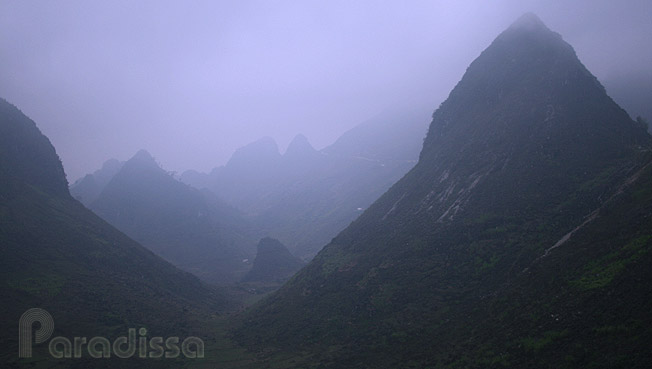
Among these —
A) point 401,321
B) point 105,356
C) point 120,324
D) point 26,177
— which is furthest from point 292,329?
point 26,177

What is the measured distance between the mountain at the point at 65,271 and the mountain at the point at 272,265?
41.5 meters

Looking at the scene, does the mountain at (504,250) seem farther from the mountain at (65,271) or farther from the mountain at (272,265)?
the mountain at (272,265)

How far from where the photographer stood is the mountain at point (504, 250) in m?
30.0

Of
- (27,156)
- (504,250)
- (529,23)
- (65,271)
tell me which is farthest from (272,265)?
(529,23)

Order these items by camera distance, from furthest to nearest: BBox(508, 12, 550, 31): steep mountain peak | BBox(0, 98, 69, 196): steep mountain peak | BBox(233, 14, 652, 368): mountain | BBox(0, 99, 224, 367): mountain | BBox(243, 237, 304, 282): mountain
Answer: BBox(243, 237, 304, 282): mountain < BBox(0, 98, 69, 196): steep mountain peak < BBox(508, 12, 550, 31): steep mountain peak < BBox(0, 99, 224, 367): mountain < BBox(233, 14, 652, 368): mountain

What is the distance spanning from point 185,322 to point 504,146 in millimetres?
83322

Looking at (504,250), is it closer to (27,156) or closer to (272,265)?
(272,265)

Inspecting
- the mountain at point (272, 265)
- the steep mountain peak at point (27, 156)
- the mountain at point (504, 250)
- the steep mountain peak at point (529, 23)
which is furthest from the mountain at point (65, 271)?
the steep mountain peak at point (529, 23)

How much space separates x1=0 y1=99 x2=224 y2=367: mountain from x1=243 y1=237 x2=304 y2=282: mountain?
41.5 meters

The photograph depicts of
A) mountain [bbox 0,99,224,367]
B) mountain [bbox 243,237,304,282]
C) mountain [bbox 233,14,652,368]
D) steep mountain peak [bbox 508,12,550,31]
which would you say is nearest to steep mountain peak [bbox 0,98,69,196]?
mountain [bbox 0,99,224,367]

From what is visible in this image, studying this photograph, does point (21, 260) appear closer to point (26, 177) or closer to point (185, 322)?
point (185, 322)

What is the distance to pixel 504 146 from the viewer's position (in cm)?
7444

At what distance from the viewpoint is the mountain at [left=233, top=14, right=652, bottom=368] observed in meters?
30.0

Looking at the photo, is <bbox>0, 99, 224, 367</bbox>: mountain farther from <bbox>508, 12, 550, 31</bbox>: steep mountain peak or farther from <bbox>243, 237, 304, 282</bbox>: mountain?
<bbox>508, 12, 550, 31</bbox>: steep mountain peak
